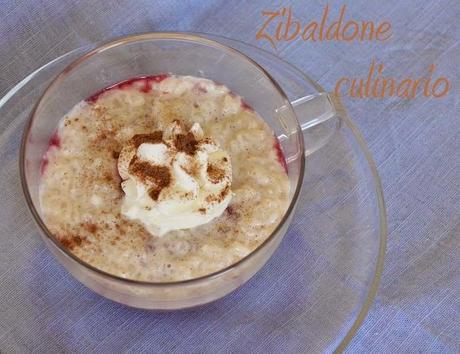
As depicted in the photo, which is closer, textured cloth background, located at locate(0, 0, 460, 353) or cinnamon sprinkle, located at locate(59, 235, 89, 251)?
cinnamon sprinkle, located at locate(59, 235, 89, 251)

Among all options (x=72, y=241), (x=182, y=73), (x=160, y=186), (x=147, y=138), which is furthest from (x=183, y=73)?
(x=72, y=241)

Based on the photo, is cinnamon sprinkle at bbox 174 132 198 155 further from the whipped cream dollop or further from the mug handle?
the mug handle

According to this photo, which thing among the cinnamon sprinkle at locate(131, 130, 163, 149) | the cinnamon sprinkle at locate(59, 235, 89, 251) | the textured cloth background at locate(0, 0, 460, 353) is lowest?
the textured cloth background at locate(0, 0, 460, 353)

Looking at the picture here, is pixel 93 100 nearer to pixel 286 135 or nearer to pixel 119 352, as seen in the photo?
pixel 286 135

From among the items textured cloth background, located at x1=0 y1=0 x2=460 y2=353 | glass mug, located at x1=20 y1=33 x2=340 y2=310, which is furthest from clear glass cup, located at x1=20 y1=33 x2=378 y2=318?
textured cloth background, located at x1=0 y1=0 x2=460 y2=353

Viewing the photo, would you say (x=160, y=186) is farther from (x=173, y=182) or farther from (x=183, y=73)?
(x=183, y=73)

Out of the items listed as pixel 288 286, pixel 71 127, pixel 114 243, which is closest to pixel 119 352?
pixel 114 243

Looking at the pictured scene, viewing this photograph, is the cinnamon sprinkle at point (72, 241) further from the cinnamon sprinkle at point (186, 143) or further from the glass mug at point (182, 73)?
the cinnamon sprinkle at point (186, 143)
